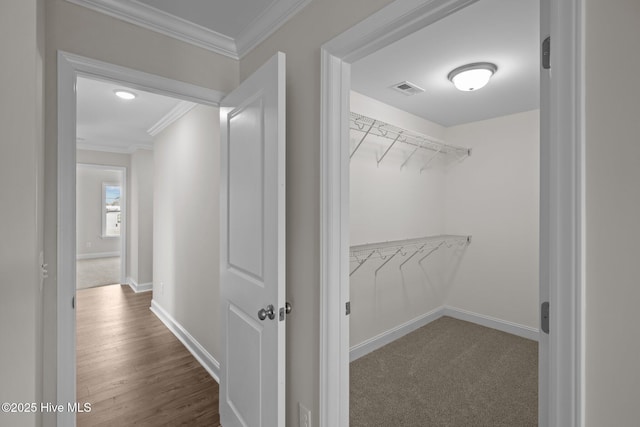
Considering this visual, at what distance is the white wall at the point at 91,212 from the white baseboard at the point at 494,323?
8363mm

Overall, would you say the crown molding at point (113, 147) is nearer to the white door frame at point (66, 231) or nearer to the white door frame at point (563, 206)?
the white door frame at point (66, 231)

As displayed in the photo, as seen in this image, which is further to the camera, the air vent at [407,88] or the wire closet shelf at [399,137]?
the wire closet shelf at [399,137]

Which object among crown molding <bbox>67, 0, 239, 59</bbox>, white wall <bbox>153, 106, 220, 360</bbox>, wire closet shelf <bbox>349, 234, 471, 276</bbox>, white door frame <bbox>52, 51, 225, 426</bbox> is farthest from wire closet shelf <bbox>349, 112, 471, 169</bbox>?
white door frame <bbox>52, 51, 225, 426</bbox>

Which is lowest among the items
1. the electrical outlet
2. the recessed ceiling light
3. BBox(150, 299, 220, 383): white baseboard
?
BBox(150, 299, 220, 383): white baseboard

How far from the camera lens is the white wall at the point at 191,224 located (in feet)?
8.55

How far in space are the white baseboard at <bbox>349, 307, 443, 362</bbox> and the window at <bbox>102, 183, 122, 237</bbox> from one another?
8132mm

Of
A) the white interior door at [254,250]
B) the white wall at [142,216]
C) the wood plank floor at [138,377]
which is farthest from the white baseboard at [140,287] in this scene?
the white interior door at [254,250]

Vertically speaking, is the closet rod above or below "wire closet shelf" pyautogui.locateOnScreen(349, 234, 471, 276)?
above

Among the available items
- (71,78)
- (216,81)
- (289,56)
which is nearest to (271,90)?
(289,56)

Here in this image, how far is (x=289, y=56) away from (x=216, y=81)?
634 millimetres

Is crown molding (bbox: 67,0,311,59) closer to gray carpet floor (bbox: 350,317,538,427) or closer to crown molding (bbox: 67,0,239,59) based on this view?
crown molding (bbox: 67,0,239,59)

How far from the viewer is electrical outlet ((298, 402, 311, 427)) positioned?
1.42 m

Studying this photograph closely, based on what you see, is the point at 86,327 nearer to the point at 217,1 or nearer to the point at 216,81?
the point at 216,81

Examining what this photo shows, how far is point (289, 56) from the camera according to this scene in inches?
62.1
